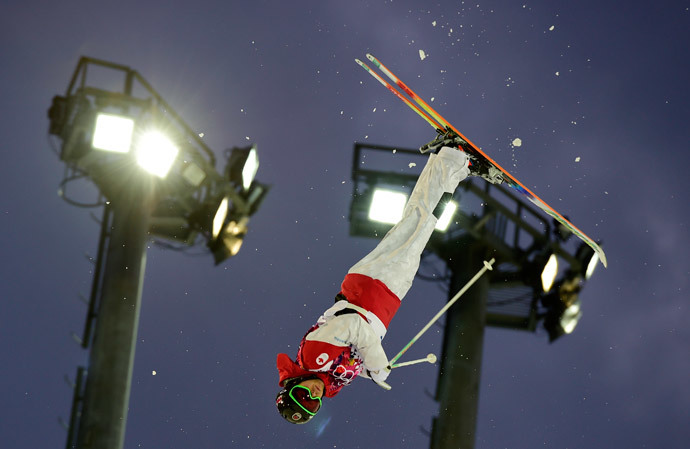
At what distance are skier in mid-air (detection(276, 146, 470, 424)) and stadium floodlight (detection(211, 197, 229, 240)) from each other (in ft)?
8.00

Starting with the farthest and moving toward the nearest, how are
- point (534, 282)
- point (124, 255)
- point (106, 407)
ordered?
point (534, 282) < point (124, 255) < point (106, 407)

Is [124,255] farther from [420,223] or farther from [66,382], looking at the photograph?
[420,223]

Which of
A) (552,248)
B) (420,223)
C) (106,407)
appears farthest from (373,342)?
(552,248)

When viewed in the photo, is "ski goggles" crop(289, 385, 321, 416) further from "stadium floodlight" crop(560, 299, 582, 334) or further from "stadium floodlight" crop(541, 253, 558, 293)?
"stadium floodlight" crop(560, 299, 582, 334)

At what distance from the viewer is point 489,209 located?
7527 millimetres

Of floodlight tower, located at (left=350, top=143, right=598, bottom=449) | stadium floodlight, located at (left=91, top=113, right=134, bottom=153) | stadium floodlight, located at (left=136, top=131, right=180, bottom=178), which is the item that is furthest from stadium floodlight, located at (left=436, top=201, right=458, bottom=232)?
stadium floodlight, located at (left=91, top=113, right=134, bottom=153)

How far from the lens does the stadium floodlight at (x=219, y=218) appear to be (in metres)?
6.25

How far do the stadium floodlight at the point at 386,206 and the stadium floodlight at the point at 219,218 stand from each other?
1170 mm

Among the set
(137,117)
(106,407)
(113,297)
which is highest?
(137,117)

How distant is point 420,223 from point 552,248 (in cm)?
340

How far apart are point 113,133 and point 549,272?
374 centimetres

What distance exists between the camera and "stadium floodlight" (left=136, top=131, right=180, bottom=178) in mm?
6086

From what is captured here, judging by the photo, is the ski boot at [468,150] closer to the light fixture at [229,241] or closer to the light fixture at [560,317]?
the light fixture at [229,241]

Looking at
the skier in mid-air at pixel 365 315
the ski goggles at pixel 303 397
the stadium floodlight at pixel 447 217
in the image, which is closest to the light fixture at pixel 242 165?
the stadium floodlight at pixel 447 217
